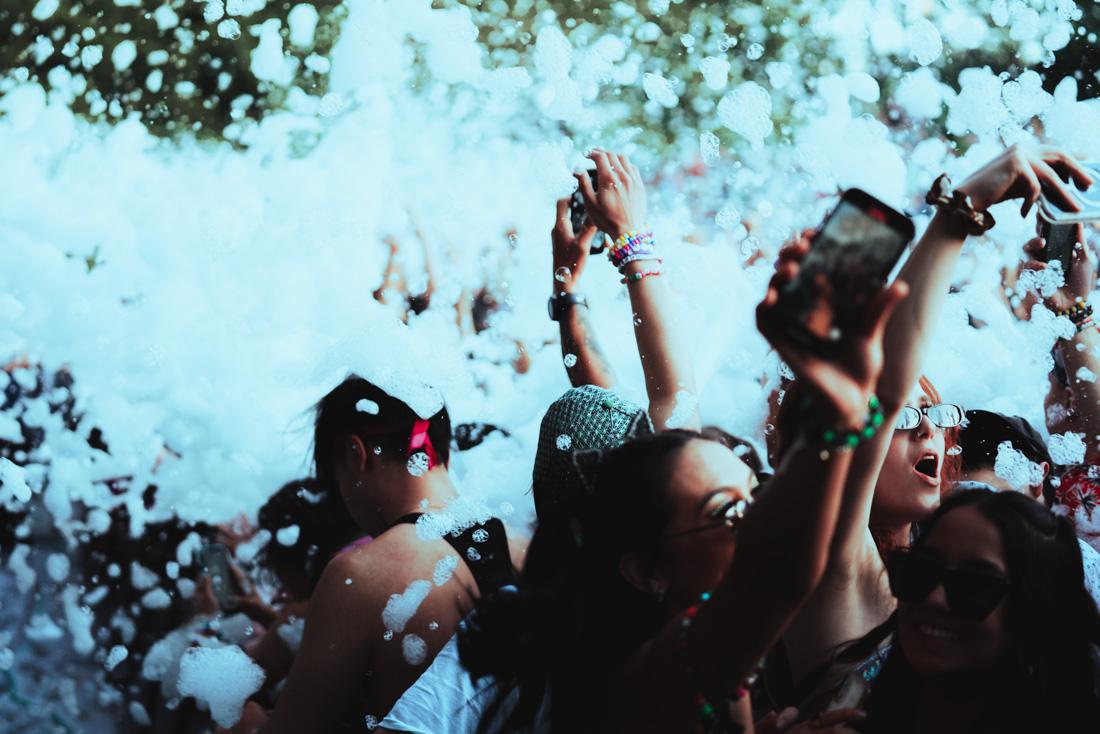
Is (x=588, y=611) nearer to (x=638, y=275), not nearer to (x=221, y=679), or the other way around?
(x=638, y=275)

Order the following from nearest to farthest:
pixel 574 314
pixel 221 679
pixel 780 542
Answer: pixel 780 542 < pixel 574 314 < pixel 221 679

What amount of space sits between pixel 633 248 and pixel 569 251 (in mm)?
258

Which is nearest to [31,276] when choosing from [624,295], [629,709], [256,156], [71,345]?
[71,345]

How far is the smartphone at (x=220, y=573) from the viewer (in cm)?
235

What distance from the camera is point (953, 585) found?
1181 millimetres

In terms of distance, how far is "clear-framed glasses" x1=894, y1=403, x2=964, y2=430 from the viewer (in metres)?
1.69

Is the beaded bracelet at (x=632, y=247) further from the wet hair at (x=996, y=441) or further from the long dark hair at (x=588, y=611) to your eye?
the wet hair at (x=996, y=441)

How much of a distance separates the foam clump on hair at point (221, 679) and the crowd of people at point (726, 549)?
44 millimetres

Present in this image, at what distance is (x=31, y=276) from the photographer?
2.50 meters

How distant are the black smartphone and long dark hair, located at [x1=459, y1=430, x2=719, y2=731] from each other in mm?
443

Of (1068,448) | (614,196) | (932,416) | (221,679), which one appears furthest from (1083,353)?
(221,679)

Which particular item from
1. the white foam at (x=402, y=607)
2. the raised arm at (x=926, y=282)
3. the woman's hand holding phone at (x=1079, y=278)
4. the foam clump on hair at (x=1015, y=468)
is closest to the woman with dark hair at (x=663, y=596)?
the raised arm at (x=926, y=282)

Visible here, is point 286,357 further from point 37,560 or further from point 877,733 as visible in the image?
point 877,733

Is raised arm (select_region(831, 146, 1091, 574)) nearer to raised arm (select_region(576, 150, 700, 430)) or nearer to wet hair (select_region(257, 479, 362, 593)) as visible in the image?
raised arm (select_region(576, 150, 700, 430))
